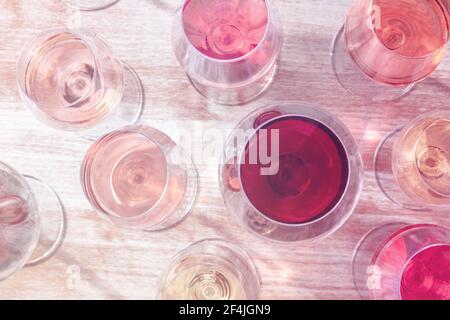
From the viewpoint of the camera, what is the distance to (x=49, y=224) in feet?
2.29

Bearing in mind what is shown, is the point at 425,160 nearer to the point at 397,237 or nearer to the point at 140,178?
the point at 397,237

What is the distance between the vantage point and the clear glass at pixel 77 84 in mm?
652

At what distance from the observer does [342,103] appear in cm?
70

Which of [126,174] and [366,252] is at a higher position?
[126,174]

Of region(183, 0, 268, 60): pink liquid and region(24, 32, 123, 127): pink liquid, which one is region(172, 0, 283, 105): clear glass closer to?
region(183, 0, 268, 60): pink liquid

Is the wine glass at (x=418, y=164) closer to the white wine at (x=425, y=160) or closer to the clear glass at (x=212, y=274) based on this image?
the white wine at (x=425, y=160)

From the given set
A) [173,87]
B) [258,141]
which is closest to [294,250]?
[258,141]

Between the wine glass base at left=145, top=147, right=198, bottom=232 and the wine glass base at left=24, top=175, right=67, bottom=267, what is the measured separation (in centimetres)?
13

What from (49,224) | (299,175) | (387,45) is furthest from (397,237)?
(49,224)

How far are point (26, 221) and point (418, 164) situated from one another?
1.81ft

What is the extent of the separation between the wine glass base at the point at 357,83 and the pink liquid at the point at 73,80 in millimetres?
311

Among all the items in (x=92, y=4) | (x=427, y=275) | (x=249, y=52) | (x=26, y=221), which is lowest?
(x=427, y=275)

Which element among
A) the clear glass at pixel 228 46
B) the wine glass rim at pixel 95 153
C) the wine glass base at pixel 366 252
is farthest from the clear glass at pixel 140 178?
the wine glass base at pixel 366 252

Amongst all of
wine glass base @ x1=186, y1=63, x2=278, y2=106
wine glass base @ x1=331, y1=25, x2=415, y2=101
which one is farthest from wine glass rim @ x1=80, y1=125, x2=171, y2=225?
wine glass base @ x1=331, y1=25, x2=415, y2=101
